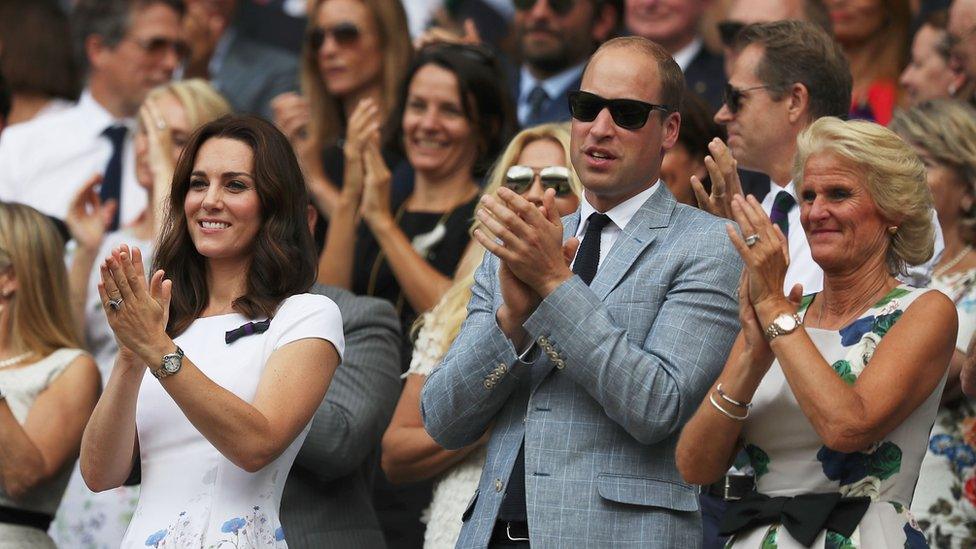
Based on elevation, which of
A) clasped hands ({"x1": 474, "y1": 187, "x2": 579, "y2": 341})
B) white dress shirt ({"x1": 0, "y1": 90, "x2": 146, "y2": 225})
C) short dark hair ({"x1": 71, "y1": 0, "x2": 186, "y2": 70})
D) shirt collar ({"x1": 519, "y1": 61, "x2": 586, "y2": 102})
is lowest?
white dress shirt ({"x1": 0, "y1": 90, "x2": 146, "y2": 225})

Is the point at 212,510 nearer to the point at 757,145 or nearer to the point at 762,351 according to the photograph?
the point at 762,351

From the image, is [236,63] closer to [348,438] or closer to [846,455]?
[348,438]

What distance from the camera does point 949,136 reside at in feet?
19.5

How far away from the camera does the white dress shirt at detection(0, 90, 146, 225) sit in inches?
333

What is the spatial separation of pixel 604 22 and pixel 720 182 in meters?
3.46

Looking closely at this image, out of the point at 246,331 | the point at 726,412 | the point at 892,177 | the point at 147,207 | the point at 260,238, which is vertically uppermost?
the point at 892,177

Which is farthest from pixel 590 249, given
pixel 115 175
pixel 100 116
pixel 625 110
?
pixel 100 116

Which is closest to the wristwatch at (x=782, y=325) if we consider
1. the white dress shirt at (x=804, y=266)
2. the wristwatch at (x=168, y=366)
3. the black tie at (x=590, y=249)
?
the black tie at (x=590, y=249)

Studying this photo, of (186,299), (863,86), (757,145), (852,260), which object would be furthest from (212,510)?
(863,86)

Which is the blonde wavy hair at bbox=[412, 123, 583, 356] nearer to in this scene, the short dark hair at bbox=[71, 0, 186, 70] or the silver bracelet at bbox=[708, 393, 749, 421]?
the silver bracelet at bbox=[708, 393, 749, 421]

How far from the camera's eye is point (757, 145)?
5543 mm

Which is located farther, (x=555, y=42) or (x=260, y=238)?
(x=555, y=42)

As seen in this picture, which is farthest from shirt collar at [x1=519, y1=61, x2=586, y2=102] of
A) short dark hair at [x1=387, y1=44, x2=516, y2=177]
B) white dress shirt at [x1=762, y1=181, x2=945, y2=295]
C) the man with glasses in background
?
white dress shirt at [x1=762, y1=181, x2=945, y2=295]

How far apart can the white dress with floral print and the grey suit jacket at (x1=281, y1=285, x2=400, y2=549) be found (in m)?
0.66
